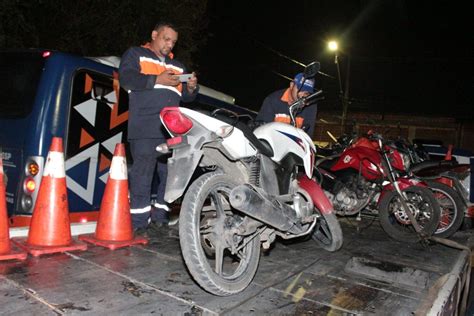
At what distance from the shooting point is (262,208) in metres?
2.63

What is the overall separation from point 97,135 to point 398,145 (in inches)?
164

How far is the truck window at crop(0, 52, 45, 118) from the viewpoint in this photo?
13.3 ft

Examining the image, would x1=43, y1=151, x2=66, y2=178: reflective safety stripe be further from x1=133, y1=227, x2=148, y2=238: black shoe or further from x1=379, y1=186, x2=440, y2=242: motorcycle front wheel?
x1=379, y1=186, x2=440, y2=242: motorcycle front wheel

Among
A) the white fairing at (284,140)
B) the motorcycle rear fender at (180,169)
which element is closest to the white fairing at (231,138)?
the motorcycle rear fender at (180,169)

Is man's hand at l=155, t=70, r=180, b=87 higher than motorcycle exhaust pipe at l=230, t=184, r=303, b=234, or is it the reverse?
man's hand at l=155, t=70, r=180, b=87

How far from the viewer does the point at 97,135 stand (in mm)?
4488

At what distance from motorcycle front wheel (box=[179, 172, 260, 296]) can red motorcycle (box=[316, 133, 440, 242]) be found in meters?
2.28

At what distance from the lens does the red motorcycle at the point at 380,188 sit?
4930 millimetres

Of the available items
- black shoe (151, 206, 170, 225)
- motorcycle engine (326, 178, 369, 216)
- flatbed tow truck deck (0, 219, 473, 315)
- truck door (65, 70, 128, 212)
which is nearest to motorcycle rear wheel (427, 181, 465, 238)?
motorcycle engine (326, 178, 369, 216)

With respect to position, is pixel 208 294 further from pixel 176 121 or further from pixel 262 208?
pixel 176 121

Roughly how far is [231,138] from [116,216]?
1465mm

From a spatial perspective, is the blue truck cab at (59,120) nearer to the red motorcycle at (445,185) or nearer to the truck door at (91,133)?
the truck door at (91,133)

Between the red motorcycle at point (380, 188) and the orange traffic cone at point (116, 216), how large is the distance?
239 cm

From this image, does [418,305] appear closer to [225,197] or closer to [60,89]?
[225,197]
